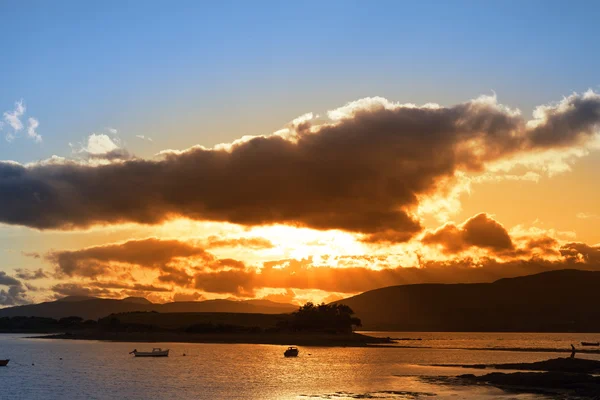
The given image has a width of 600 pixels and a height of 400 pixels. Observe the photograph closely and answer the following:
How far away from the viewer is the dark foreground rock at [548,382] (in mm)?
81919

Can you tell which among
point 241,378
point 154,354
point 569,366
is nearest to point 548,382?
point 569,366

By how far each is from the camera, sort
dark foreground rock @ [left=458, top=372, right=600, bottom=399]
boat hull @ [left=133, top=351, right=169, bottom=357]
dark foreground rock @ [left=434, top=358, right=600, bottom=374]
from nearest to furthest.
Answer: dark foreground rock @ [left=458, top=372, right=600, bottom=399] → dark foreground rock @ [left=434, top=358, right=600, bottom=374] → boat hull @ [left=133, top=351, right=169, bottom=357]

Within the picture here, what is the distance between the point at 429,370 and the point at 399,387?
29028mm

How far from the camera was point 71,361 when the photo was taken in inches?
5910

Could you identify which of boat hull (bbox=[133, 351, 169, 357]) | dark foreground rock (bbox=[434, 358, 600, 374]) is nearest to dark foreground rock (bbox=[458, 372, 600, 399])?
dark foreground rock (bbox=[434, 358, 600, 374])

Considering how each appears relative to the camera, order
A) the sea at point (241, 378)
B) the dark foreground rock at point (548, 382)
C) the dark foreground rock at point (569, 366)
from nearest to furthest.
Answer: the dark foreground rock at point (548, 382) → the sea at point (241, 378) → the dark foreground rock at point (569, 366)

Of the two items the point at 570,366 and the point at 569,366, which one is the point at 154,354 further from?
the point at 570,366

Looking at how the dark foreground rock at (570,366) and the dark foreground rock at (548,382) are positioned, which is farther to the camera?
the dark foreground rock at (570,366)

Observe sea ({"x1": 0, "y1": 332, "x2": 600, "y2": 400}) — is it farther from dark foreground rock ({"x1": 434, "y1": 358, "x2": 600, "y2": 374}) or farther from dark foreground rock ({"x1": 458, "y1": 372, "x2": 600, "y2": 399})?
dark foreground rock ({"x1": 434, "y1": 358, "x2": 600, "y2": 374})

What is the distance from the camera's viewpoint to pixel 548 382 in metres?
88.2

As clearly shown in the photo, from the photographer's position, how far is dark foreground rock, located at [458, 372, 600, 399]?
8192 cm

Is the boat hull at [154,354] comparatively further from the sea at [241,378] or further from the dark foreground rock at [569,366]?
the dark foreground rock at [569,366]

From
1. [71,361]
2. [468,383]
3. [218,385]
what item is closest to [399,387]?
[468,383]

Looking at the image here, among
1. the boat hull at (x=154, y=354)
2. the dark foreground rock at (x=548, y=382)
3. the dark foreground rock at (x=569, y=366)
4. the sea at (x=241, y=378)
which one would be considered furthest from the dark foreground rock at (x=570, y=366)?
the boat hull at (x=154, y=354)
